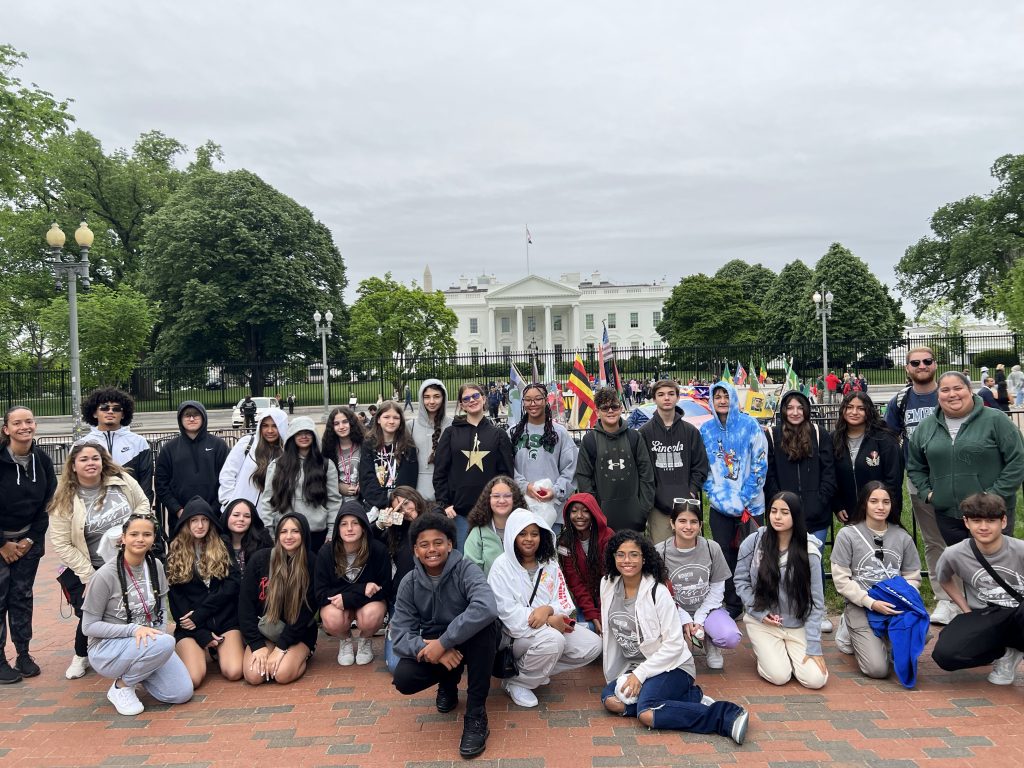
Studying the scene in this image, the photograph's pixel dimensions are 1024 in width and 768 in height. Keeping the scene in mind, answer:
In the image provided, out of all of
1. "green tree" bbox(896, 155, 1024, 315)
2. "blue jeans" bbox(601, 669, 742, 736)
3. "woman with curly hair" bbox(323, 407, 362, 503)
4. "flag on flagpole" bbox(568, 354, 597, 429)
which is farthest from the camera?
"green tree" bbox(896, 155, 1024, 315)

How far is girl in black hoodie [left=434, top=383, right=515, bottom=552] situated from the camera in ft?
17.5

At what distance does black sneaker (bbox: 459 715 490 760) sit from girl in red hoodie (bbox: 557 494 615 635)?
3.76 ft

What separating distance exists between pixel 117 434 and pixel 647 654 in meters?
4.36

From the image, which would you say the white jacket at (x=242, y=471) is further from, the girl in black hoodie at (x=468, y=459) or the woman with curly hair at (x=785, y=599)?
the woman with curly hair at (x=785, y=599)

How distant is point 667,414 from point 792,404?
92cm

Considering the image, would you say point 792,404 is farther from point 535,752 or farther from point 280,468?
point 280,468

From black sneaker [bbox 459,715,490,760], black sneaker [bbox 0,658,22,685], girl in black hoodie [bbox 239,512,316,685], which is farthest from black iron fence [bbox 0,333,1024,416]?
black sneaker [bbox 459,715,490,760]

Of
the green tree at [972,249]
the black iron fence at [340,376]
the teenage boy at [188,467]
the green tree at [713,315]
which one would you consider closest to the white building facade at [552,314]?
the green tree at [713,315]

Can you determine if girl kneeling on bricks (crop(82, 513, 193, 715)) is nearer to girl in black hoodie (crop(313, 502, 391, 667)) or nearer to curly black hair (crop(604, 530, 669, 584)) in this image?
girl in black hoodie (crop(313, 502, 391, 667))

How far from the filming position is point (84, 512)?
15.7 ft

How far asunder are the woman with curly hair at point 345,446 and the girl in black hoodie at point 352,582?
2.33ft

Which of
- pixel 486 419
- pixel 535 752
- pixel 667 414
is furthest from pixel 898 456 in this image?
pixel 535 752

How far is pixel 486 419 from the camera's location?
5.55 m

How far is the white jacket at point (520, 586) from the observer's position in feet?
13.8
